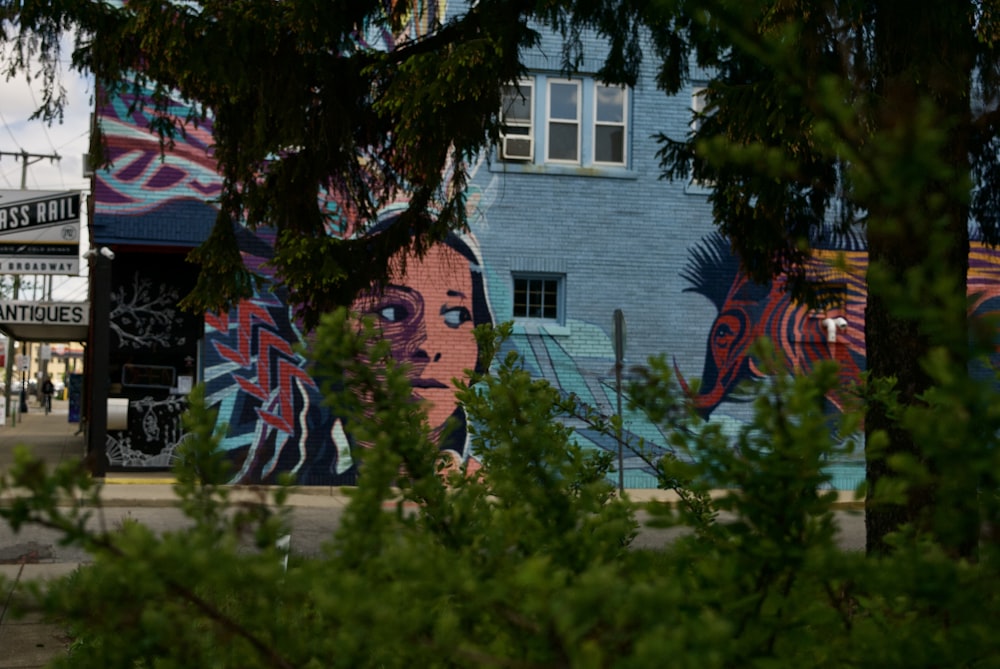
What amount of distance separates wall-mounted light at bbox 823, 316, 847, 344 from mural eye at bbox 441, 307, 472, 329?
6.17 meters

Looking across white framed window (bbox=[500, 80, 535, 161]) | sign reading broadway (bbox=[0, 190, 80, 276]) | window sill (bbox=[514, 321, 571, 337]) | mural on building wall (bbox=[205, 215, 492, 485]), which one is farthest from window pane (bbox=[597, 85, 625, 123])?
sign reading broadway (bbox=[0, 190, 80, 276])

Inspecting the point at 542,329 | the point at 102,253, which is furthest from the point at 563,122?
the point at 102,253

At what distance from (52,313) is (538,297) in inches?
382

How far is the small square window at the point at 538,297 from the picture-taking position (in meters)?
17.8

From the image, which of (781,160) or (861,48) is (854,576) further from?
(861,48)

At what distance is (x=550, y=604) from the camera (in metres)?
1.38

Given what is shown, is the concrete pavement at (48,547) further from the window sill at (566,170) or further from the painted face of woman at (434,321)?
the window sill at (566,170)


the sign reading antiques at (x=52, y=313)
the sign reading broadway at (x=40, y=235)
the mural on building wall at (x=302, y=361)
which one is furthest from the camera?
the sign reading antiques at (x=52, y=313)

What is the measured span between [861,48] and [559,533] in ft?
15.7

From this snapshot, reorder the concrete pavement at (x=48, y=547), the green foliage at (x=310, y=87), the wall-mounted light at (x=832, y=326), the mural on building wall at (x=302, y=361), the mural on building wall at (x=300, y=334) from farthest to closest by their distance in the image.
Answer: the wall-mounted light at (x=832, y=326) → the mural on building wall at (x=302, y=361) → the mural on building wall at (x=300, y=334) → the green foliage at (x=310, y=87) → the concrete pavement at (x=48, y=547)

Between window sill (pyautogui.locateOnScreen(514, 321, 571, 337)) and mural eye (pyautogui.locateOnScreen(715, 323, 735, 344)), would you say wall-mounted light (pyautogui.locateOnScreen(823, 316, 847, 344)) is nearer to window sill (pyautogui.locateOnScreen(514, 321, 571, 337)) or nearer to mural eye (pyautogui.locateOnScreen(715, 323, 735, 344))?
mural eye (pyautogui.locateOnScreen(715, 323, 735, 344))

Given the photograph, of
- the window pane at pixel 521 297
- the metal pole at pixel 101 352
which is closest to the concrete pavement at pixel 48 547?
the metal pole at pixel 101 352

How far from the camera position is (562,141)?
17797 mm

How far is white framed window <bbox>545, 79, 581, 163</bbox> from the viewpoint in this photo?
17672 millimetres
